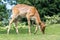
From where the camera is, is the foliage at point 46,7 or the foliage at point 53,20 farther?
the foliage at point 46,7

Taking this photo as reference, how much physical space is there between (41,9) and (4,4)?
10.0 metres

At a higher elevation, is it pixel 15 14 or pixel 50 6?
pixel 15 14

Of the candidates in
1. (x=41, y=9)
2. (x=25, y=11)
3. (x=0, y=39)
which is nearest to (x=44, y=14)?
(x=41, y=9)

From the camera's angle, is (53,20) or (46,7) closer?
(53,20)

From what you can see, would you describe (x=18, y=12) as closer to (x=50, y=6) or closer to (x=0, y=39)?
(x=0, y=39)

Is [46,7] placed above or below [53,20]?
above

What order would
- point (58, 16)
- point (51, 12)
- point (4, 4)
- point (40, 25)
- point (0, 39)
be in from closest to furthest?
point (0, 39) → point (40, 25) → point (4, 4) → point (58, 16) → point (51, 12)

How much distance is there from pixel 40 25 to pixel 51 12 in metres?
13.1

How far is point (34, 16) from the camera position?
17.4m

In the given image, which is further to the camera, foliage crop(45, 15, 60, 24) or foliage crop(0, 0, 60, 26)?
foliage crop(0, 0, 60, 26)

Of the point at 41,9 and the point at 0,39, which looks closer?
the point at 0,39

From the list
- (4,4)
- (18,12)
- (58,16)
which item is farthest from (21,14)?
(58,16)

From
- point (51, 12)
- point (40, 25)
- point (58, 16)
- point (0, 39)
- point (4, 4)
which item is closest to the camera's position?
point (0, 39)

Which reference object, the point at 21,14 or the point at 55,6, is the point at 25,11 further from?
the point at 55,6
